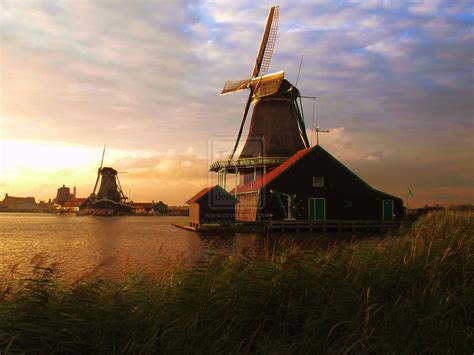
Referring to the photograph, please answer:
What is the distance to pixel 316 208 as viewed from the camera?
3394cm

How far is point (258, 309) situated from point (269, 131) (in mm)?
33249

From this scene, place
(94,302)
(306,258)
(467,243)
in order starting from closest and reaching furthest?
(94,302) < (306,258) < (467,243)

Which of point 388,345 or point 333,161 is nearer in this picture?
point 388,345

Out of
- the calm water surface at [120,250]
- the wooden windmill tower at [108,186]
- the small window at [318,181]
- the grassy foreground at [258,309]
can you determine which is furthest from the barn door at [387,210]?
the wooden windmill tower at [108,186]

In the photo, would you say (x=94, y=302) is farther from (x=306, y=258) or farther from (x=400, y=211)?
(x=400, y=211)

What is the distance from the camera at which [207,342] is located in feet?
16.7

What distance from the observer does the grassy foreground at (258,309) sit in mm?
5039

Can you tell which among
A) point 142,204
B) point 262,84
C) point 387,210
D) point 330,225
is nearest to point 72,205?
point 142,204

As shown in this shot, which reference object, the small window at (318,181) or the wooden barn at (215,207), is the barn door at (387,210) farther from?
the wooden barn at (215,207)

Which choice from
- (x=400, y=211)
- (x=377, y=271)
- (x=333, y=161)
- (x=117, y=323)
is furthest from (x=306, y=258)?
(x=400, y=211)

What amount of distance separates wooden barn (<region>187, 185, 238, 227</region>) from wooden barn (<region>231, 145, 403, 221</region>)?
1695mm

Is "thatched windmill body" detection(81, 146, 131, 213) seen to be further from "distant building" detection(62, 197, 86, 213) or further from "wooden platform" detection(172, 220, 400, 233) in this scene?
"wooden platform" detection(172, 220, 400, 233)

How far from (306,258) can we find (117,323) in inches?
108

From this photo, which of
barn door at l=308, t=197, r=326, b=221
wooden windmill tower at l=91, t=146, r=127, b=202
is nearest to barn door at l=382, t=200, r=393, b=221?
barn door at l=308, t=197, r=326, b=221
